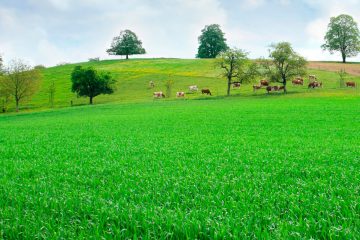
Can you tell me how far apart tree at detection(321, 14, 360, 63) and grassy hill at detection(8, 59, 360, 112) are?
29.5m

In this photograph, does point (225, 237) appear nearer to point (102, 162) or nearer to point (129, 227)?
point (129, 227)

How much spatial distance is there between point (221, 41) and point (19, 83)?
10976cm

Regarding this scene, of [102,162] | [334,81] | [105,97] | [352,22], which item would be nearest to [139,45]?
[105,97]

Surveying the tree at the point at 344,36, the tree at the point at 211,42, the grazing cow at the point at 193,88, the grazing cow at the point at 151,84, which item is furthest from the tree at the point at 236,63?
the tree at the point at 211,42

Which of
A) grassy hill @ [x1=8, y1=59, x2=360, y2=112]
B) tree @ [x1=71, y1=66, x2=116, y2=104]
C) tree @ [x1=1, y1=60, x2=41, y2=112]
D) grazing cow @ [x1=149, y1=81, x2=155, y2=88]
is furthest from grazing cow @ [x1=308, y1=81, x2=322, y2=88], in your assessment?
tree @ [x1=1, y1=60, x2=41, y2=112]

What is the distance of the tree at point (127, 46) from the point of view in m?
185

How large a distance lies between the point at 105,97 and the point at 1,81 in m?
28.5

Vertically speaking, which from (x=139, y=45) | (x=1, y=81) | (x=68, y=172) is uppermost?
(x=139, y=45)

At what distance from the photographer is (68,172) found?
9.00m

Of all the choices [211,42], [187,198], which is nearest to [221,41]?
[211,42]

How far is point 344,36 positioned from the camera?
449 feet

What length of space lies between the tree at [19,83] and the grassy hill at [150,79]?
6301mm

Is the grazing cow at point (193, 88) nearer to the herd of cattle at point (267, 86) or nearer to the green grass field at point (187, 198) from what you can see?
the herd of cattle at point (267, 86)

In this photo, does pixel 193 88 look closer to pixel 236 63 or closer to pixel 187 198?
pixel 236 63
